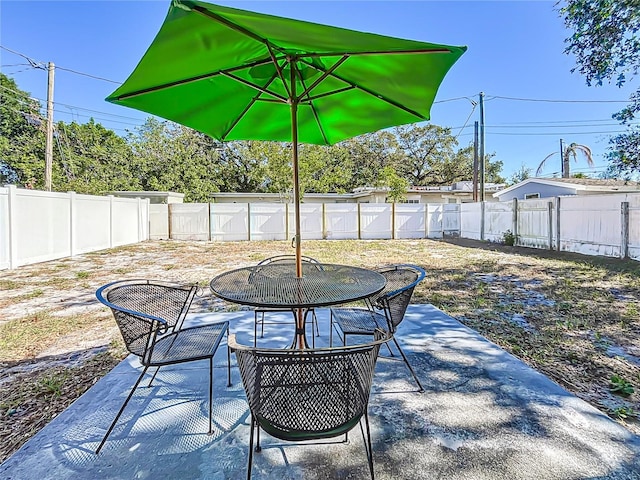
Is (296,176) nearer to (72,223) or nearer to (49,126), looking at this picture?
(72,223)

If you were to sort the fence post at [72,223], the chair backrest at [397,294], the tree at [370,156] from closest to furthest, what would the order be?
the chair backrest at [397,294] → the fence post at [72,223] → the tree at [370,156]

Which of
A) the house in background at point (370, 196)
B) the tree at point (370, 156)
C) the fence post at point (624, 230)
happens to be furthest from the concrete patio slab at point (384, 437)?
the tree at point (370, 156)

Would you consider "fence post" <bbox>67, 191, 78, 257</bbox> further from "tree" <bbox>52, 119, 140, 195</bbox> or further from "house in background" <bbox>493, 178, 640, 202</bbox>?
"house in background" <bbox>493, 178, 640, 202</bbox>

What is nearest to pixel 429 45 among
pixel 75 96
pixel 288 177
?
pixel 288 177

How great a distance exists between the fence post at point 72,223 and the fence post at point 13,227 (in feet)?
5.49

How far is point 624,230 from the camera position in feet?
24.2

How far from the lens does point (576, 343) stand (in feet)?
10.2

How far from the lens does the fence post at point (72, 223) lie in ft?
28.0

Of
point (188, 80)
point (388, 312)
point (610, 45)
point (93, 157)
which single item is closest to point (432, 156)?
point (610, 45)

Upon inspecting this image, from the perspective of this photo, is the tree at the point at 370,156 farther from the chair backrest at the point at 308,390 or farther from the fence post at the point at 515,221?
the chair backrest at the point at 308,390

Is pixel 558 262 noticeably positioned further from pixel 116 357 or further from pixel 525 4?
pixel 116 357

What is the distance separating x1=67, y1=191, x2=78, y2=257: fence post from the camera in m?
8.54

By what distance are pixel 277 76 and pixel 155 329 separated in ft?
5.67

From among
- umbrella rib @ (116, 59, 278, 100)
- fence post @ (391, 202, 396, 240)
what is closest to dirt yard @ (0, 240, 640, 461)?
umbrella rib @ (116, 59, 278, 100)
